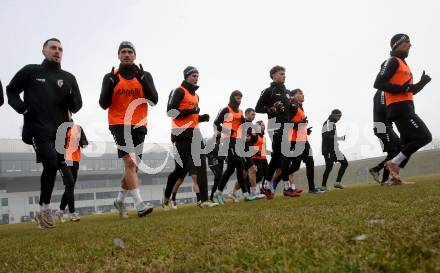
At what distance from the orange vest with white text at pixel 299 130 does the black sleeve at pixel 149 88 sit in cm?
369

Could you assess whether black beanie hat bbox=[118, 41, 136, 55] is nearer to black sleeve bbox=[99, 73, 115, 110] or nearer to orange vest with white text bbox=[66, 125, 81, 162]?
black sleeve bbox=[99, 73, 115, 110]

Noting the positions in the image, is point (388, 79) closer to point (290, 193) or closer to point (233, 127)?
point (290, 193)

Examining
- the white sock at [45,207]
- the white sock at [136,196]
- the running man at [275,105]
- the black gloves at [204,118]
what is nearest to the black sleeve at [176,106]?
the black gloves at [204,118]

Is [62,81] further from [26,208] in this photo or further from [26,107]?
[26,208]

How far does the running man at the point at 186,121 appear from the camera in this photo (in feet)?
26.1

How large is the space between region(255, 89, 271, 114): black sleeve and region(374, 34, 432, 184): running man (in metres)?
2.35

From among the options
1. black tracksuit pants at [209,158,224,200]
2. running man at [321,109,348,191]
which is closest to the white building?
black tracksuit pants at [209,158,224,200]

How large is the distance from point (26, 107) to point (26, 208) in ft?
248

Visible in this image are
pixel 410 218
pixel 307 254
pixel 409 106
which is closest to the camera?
pixel 307 254

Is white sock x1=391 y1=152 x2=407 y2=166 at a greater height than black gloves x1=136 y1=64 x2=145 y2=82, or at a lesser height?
lesser

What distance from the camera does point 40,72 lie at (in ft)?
19.1

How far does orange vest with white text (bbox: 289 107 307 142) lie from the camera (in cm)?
Result: 898

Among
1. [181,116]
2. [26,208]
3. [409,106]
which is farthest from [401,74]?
[26,208]

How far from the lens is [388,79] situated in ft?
23.5
